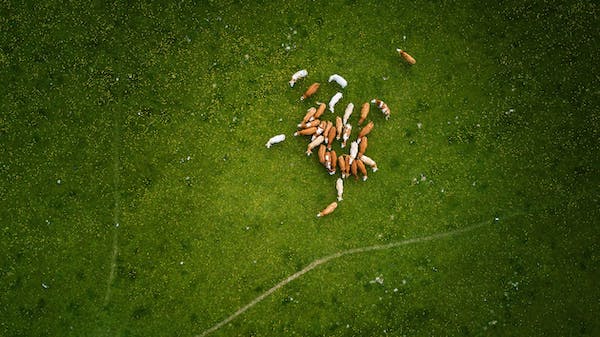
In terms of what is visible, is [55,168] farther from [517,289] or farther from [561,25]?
[561,25]

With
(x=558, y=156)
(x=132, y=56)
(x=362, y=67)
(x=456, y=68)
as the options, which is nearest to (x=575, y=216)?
(x=558, y=156)

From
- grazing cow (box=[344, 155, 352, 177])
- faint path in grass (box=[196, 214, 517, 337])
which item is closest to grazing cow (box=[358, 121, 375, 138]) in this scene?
grazing cow (box=[344, 155, 352, 177])

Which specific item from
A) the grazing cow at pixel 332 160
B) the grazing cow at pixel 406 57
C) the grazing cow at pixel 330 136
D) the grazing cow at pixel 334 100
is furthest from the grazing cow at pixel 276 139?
the grazing cow at pixel 406 57

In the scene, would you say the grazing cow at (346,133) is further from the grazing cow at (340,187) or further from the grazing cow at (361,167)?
the grazing cow at (340,187)

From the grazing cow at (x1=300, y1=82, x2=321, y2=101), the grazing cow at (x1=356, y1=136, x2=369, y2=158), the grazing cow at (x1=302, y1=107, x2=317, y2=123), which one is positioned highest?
the grazing cow at (x1=300, y1=82, x2=321, y2=101)

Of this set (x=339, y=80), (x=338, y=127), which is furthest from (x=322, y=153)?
(x=339, y=80)

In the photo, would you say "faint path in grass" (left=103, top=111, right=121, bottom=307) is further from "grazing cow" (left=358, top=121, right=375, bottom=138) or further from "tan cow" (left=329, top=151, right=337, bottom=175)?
"grazing cow" (left=358, top=121, right=375, bottom=138)
